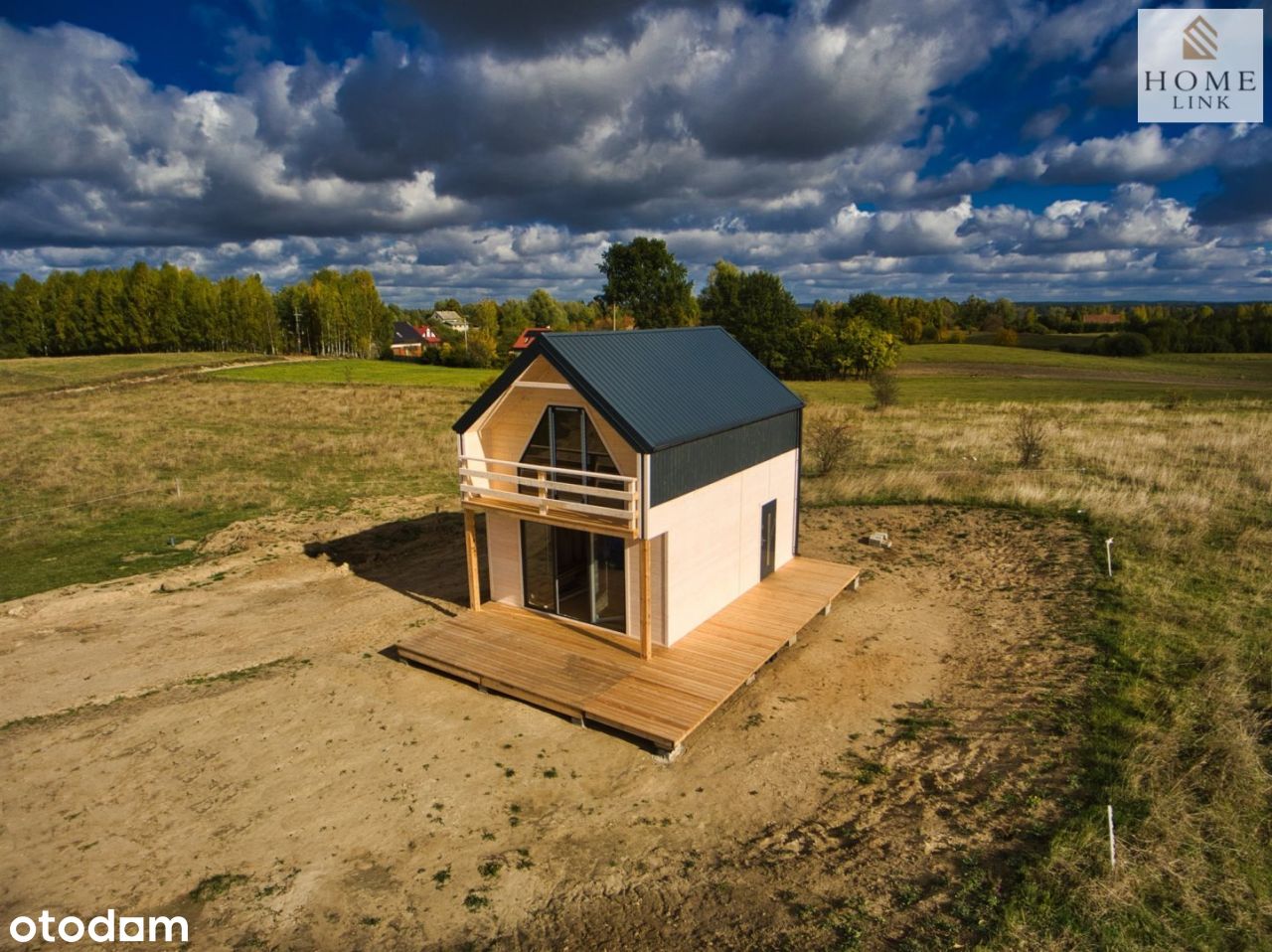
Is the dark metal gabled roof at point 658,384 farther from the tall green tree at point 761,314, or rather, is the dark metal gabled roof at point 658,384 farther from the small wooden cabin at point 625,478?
the tall green tree at point 761,314

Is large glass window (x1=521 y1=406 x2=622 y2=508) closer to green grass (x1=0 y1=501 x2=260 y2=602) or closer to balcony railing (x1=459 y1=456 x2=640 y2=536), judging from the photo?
Answer: balcony railing (x1=459 y1=456 x2=640 y2=536)

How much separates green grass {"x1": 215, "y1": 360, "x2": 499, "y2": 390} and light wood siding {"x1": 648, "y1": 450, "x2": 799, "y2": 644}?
5589 cm

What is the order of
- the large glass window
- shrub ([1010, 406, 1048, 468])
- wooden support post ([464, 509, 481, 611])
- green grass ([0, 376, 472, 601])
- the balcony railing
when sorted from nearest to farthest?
the balcony railing
the large glass window
wooden support post ([464, 509, 481, 611])
green grass ([0, 376, 472, 601])
shrub ([1010, 406, 1048, 468])

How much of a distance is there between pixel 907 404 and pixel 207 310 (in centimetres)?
9489

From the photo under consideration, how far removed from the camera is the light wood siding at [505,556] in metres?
16.3

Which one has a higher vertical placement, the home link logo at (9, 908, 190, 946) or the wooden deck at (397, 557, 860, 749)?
the wooden deck at (397, 557, 860, 749)

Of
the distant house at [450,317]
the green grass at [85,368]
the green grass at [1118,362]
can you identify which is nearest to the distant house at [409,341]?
the distant house at [450,317]

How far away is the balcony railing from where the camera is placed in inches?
527

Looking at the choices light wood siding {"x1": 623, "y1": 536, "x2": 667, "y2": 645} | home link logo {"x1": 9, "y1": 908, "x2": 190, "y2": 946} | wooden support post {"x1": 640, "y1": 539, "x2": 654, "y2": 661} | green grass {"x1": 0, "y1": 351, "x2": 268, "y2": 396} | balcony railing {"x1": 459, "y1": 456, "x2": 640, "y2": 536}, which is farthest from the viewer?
green grass {"x1": 0, "y1": 351, "x2": 268, "y2": 396}

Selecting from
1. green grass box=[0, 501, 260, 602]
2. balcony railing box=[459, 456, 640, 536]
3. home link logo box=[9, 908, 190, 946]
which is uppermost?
balcony railing box=[459, 456, 640, 536]

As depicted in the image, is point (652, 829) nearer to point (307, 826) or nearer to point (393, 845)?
point (393, 845)

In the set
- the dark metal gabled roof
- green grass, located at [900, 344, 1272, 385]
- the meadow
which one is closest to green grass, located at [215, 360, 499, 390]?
the meadow

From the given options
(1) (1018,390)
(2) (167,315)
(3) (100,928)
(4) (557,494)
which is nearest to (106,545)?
(4) (557,494)

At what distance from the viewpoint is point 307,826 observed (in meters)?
10.2
